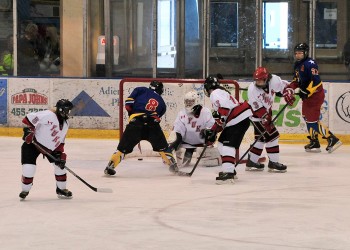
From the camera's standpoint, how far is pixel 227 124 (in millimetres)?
8688

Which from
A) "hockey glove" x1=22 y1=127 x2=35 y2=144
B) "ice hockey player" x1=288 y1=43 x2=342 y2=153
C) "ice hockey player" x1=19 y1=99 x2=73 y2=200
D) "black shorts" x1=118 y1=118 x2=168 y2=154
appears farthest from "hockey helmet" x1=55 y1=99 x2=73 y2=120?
"ice hockey player" x1=288 y1=43 x2=342 y2=153

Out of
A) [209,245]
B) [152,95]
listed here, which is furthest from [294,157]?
[209,245]

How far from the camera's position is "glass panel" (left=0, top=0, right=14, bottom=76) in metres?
13.9

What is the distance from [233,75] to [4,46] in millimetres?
3194

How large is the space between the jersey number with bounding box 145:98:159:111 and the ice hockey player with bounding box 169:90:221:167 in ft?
1.88

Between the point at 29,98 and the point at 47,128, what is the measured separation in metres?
5.25

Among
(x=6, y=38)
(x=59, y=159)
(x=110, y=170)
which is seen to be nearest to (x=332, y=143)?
(x=110, y=170)

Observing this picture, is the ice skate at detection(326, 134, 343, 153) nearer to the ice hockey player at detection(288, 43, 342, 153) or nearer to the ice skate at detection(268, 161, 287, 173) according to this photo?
the ice hockey player at detection(288, 43, 342, 153)

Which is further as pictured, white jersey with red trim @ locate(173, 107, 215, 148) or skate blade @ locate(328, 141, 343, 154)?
skate blade @ locate(328, 141, 343, 154)

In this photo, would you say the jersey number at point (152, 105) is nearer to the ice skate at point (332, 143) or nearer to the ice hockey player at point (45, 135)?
the ice hockey player at point (45, 135)

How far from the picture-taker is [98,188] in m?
8.29

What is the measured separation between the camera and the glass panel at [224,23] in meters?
→ 13.6

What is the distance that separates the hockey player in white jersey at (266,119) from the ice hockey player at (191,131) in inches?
19.6

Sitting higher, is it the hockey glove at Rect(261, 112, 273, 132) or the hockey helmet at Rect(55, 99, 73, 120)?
the hockey helmet at Rect(55, 99, 73, 120)
